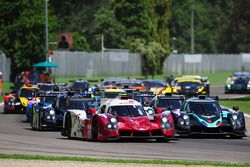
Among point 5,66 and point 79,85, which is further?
point 5,66

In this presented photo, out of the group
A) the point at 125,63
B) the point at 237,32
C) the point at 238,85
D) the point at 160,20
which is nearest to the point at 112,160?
the point at 238,85

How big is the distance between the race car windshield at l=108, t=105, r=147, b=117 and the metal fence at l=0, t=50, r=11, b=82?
1693 inches

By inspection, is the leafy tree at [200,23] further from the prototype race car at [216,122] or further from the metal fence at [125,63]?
the prototype race car at [216,122]

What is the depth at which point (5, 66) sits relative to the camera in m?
73.6

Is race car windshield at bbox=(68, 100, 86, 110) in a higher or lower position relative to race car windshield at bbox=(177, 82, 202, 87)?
higher

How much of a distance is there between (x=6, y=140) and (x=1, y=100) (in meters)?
32.3

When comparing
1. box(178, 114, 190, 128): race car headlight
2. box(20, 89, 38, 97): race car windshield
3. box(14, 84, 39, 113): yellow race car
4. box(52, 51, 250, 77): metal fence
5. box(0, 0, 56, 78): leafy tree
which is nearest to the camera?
box(178, 114, 190, 128): race car headlight

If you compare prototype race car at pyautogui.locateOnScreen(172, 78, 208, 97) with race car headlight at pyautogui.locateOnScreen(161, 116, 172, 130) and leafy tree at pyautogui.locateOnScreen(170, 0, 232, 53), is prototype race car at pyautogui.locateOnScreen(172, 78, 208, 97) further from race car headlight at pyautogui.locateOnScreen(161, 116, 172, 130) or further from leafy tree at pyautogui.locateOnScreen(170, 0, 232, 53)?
leafy tree at pyautogui.locateOnScreen(170, 0, 232, 53)

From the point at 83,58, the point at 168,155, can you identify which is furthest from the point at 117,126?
the point at 83,58

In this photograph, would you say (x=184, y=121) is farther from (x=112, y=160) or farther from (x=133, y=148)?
(x=112, y=160)

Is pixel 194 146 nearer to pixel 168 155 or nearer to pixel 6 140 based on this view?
pixel 168 155

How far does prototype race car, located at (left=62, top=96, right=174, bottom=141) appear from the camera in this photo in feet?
88.5

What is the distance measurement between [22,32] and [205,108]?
152ft

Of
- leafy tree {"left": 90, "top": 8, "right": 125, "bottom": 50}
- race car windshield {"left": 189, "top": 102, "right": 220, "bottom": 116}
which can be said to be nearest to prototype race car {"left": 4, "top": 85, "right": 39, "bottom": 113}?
race car windshield {"left": 189, "top": 102, "right": 220, "bottom": 116}
